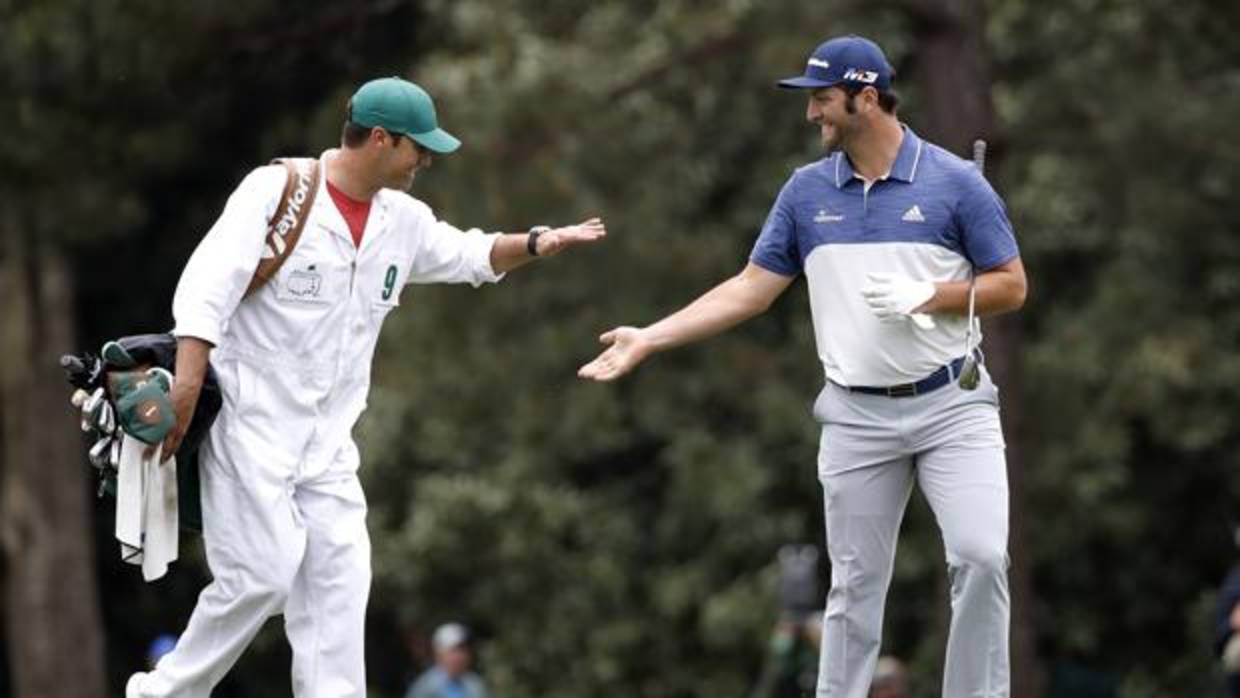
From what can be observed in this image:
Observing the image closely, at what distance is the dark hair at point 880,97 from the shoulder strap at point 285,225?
171cm

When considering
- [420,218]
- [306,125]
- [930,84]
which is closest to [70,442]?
[306,125]

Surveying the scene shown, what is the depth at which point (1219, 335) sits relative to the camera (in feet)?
78.5

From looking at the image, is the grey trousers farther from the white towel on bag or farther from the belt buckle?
the white towel on bag

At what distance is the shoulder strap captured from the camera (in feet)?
28.3

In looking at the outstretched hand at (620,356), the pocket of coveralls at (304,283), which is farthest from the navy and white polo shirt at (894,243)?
the pocket of coveralls at (304,283)

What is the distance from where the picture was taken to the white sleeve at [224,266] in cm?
847

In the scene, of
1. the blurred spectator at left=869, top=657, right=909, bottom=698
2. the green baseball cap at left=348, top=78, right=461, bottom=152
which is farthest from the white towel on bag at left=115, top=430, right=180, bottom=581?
the blurred spectator at left=869, top=657, right=909, bottom=698

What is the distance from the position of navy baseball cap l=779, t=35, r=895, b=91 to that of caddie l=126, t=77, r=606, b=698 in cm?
117

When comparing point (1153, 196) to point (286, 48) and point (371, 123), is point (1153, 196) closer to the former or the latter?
point (286, 48)

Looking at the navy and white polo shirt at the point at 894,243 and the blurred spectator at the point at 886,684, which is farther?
the blurred spectator at the point at 886,684

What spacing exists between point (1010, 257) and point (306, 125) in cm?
1327

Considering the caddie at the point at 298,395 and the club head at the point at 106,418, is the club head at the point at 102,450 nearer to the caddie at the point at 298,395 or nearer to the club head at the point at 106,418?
the club head at the point at 106,418

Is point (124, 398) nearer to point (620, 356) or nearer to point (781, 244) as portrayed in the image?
point (620, 356)

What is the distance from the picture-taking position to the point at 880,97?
880cm
